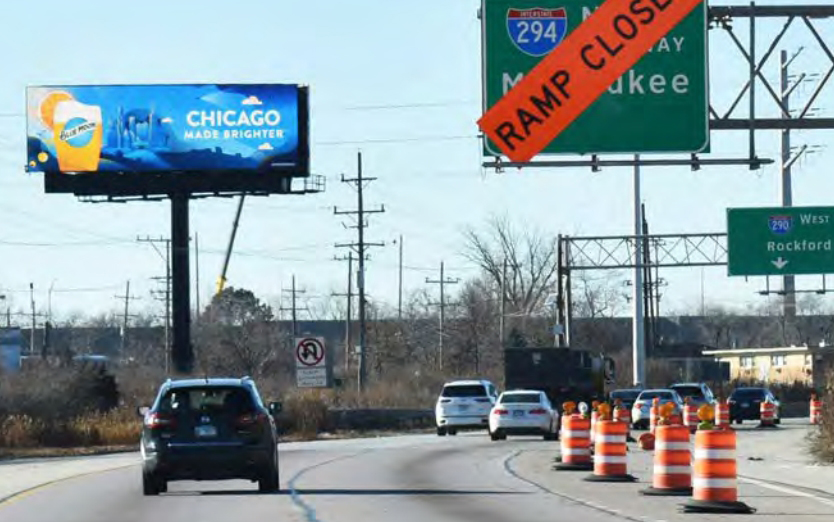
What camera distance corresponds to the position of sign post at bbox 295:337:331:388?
46.2 m

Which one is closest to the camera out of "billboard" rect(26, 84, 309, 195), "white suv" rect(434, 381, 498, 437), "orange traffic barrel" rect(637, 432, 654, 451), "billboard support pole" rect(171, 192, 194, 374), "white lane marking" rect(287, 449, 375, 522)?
"white lane marking" rect(287, 449, 375, 522)

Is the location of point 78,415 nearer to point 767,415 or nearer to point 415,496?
point 767,415

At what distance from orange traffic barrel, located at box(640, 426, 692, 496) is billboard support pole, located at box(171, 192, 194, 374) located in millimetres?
51226

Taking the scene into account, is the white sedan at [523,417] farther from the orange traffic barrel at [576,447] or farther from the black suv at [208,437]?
the black suv at [208,437]

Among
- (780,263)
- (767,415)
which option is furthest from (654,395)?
(780,263)

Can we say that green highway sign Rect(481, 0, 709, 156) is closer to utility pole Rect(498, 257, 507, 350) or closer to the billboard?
the billboard

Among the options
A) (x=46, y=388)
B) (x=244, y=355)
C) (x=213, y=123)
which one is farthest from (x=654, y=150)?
(x=244, y=355)

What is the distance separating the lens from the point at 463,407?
171ft

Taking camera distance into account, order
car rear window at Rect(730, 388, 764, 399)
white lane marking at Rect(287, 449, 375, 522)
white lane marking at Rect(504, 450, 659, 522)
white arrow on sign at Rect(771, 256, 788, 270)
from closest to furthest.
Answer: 1. white lane marking at Rect(504, 450, 659, 522)
2. white lane marking at Rect(287, 449, 375, 522)
3. white arrow on sign at Rect(771, 256, 788, 270)
4. car rear window at Rect(730, 388, 764, 399)

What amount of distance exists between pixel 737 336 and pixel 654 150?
157m

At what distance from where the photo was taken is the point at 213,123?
70688 mm

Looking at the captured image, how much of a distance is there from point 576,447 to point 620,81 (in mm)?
6241

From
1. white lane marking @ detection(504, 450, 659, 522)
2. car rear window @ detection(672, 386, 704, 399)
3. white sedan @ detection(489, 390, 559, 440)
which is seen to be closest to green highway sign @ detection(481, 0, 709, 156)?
white lane marking @ detection(504, 450, 659, 522)

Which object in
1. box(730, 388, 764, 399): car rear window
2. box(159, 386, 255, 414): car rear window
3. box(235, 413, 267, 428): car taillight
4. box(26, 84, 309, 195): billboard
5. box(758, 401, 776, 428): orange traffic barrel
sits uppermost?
box(26, 84, 309, 195): billboard
